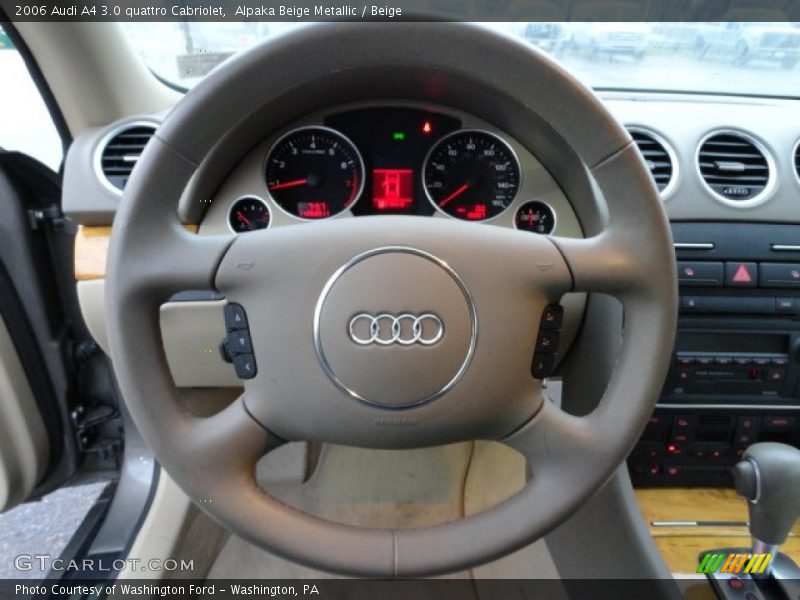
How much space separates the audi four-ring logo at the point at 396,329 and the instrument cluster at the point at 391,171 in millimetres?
330

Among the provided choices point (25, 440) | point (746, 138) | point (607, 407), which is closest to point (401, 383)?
point (607, 407)

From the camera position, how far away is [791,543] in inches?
46.1

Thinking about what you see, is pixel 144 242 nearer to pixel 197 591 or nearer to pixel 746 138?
pixel 197 591

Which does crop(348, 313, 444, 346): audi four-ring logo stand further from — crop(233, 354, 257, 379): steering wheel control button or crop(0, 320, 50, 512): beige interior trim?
crop(0, 320, 50, 512): beige interior trim

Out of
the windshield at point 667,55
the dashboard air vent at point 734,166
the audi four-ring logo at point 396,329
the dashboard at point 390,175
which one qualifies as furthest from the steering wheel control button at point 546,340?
the windshield at point 667,55

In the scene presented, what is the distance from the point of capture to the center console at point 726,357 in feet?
3.57

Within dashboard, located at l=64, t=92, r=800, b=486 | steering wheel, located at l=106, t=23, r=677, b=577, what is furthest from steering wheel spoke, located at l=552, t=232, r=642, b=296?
dashboard, located at l=64, t=92, r=800, b=486

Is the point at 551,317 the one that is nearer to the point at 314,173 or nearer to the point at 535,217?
the point at 535,217

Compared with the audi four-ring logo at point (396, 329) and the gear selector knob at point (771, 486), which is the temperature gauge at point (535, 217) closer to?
the audi four-ring logo at point (396, 329)

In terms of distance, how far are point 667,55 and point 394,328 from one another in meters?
1.09

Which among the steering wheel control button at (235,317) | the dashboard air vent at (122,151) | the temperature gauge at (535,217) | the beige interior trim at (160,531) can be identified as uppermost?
the dashboard air vent at (122,151)

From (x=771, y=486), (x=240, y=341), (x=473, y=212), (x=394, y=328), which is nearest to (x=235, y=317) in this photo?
(x=240, y=341)

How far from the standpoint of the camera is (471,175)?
95 cm

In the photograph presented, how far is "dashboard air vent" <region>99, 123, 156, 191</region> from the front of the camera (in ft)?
3.41
